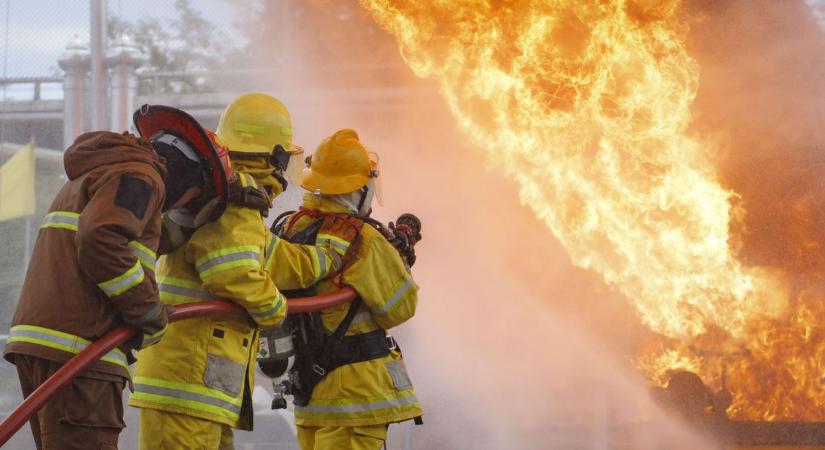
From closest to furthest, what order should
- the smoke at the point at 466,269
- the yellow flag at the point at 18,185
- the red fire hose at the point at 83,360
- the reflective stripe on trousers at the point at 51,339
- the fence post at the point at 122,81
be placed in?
the red fire hose at the point at 83,360 → the reflective stripe on trousers at the point at 51,339 → the smoke at the point at 466,269 → the fence post at the point at 122,81 → the yellow flag at the point at 18,185

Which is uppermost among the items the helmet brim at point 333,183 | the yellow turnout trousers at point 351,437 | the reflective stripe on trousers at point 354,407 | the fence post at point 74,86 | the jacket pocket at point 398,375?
the fence post at point 74,86

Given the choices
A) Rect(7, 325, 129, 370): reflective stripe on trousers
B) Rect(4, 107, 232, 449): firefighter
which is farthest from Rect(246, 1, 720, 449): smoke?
Rect(7, 325, 129, 370): reflective stripe on trousers

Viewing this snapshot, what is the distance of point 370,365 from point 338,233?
0.59 metres

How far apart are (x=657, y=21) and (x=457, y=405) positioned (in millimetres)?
3315

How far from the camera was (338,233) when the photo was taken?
4.63 m

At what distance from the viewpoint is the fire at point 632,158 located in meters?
7.85

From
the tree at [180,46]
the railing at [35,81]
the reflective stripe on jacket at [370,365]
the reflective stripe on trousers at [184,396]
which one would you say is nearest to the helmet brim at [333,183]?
the reflective stripe on jacket at [370,365]

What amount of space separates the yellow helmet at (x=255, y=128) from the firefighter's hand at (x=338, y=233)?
39 centimetres

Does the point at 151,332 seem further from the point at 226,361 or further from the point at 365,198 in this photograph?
the point at 365,198

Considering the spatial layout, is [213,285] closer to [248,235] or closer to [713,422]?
[248,235]

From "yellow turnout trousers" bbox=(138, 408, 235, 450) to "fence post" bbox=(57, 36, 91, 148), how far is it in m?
5.56

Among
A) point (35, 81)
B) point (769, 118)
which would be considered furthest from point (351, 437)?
point (35, 81)

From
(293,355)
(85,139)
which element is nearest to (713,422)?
(293,355)

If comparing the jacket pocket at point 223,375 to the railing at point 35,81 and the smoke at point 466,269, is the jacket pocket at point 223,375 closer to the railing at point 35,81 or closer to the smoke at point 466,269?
the smoke at point 466,269
